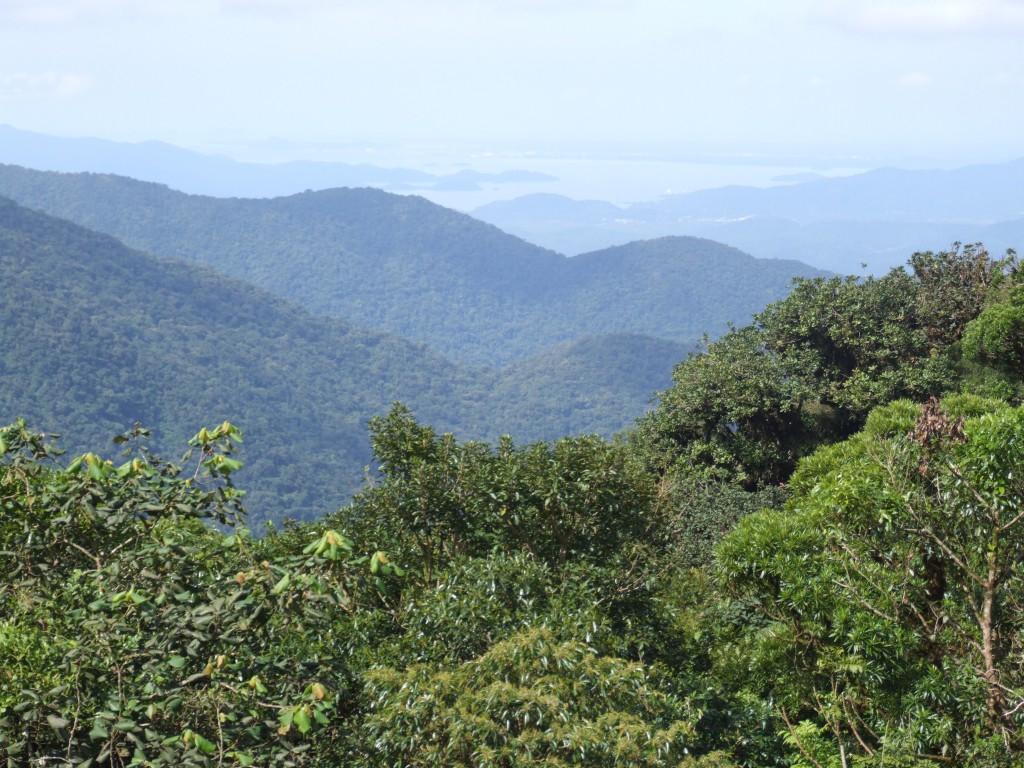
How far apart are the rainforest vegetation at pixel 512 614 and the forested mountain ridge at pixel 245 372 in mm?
79976

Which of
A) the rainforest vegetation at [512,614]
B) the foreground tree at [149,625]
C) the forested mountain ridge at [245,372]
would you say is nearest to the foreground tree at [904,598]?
the rainforest vegetation at [512,614]

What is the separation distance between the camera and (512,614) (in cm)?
754

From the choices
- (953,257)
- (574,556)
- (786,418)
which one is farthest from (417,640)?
(953,257)

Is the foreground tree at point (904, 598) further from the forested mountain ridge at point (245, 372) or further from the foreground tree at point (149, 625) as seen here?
the forested mountain ridge at point (245, 372)

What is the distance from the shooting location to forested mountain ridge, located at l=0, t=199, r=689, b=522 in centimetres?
9706

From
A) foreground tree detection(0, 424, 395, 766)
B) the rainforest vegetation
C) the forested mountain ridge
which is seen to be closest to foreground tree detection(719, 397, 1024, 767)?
the rainforest vegetation

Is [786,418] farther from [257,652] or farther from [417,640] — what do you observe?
[257,652]

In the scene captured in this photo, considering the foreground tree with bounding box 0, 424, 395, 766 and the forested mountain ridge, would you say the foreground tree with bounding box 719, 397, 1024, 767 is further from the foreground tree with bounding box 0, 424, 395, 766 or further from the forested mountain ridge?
the forested mountain ridge

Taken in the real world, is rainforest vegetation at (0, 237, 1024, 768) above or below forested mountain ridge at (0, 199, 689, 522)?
above

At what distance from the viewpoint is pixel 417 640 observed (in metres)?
7.38

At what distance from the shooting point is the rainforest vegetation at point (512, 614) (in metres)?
5.04

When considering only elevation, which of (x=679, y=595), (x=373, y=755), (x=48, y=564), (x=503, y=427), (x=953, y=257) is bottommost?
(x=503, y=427)

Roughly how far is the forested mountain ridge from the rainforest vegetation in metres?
80.0

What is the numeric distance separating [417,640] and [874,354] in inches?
750
